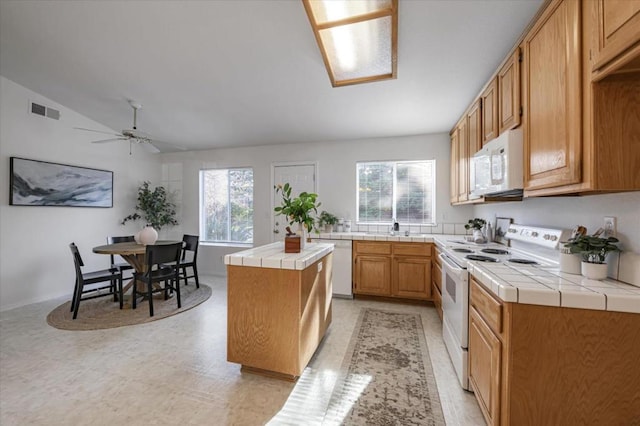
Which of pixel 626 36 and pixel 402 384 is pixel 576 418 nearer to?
pixel 402 384

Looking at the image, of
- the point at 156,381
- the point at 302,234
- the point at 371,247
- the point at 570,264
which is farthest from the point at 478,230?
the point at 156,381

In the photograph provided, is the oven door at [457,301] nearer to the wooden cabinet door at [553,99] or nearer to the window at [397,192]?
the wooden cabinet door at [553,99]

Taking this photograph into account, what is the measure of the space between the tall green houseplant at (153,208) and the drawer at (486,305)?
5.02 m

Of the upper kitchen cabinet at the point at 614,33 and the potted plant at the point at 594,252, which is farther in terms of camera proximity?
the potted plant at the point at 594,252

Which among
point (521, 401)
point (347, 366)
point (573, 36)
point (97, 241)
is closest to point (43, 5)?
point (97, 241)

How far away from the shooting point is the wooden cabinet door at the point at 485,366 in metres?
1.26

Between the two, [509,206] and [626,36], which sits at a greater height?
[626,36]

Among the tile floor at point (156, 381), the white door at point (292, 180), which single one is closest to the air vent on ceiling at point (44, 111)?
the tile floor at point (156, 381)

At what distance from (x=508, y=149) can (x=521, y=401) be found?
4.75 feet

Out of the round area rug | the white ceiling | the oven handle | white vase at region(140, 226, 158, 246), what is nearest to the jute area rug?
the oven handle

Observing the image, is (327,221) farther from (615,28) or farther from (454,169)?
(615,28)

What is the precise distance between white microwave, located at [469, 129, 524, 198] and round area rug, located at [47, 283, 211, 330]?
359 cm

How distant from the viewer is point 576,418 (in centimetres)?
112

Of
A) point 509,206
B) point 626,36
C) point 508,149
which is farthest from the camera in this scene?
point 509,206
